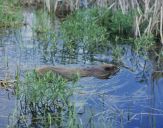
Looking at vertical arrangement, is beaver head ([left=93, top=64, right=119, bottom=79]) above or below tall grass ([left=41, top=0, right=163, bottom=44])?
below

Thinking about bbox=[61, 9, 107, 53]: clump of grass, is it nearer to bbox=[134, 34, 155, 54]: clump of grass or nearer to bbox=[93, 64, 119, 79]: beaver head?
bbox=[134, 34, 155, 54]: clump of grass

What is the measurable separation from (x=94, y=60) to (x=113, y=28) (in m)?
2.13

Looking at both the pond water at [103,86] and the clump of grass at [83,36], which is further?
the clump of grass at [83,36]

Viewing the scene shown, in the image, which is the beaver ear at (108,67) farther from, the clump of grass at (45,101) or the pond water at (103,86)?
the clump of grass at (45,101)

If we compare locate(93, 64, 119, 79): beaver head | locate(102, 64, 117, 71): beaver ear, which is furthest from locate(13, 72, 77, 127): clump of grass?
locate(102, 64, 117, 71): beaver ear

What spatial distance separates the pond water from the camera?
5.09 m

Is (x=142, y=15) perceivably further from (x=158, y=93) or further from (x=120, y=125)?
(x=120, y=125)

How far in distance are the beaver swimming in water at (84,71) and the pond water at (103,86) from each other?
0.12 m

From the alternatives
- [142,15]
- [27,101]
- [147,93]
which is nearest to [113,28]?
[142,15]

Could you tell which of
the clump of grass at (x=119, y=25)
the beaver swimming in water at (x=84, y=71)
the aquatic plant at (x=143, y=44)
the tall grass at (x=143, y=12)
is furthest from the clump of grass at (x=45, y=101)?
the clump of grass at (x=119, y=25)

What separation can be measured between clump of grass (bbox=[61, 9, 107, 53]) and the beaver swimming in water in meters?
0.98

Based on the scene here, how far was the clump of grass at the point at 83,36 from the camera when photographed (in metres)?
8.01

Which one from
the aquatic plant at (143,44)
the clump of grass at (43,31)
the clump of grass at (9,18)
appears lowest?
the aquatic plant at (143,44)

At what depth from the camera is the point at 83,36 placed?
27.0 feet
